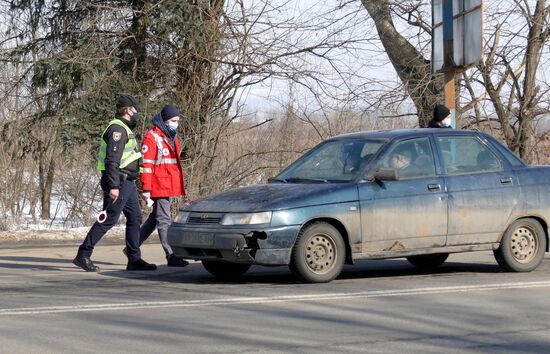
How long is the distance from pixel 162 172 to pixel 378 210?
2.81 metres

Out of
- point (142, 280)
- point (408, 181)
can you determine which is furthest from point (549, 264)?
point (142, 280)

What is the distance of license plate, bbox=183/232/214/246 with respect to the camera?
32.7 ft

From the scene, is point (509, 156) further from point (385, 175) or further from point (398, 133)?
point (385, 175)

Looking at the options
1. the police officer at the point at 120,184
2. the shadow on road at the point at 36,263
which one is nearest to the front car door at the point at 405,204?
the police officer at the point at 120,184

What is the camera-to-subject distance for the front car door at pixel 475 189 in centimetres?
1067

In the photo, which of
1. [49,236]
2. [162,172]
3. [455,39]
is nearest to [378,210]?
[162,172]

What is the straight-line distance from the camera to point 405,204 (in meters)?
10.4

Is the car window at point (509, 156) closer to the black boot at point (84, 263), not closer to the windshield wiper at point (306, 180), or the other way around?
the windshield wiper at point (306, 180)

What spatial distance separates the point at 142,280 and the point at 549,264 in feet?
15.5

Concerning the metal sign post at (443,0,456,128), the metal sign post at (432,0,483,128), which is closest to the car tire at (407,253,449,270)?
the metal sign post at (432,0,483,128)

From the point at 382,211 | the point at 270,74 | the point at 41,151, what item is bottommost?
the point at 382,211

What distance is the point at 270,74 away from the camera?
1908cm

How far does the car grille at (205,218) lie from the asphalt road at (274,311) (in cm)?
62

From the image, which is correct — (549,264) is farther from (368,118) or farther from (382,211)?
(368,118)
